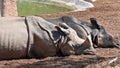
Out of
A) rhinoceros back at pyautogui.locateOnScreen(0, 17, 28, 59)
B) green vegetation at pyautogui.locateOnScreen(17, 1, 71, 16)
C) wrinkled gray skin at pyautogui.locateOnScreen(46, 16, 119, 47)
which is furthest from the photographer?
green vegetation at pyautogui.locateOnScreen(17, 1, 71, 16)

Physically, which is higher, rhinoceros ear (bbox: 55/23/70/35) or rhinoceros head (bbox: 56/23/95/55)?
rhinoceros ear (bbox: 55/23/70/35)

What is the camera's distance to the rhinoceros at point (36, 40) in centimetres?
750

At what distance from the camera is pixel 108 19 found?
39.2 feet

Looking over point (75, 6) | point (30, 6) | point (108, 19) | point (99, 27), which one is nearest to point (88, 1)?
point (75, 6)

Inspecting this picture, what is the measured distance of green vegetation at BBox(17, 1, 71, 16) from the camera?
1478 centimetres

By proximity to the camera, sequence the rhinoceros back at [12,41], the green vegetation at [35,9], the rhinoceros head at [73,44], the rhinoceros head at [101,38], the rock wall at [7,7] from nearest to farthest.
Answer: the rhinoceros back at [12,41]
the rhinoceros head at [73,44]
the rhinoceros head at [101,38]
the rock wall at [7,7]
the green vegetation at [35,9]

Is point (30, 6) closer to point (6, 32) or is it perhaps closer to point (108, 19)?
point (108, 19)

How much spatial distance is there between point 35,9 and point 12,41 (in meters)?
8.01

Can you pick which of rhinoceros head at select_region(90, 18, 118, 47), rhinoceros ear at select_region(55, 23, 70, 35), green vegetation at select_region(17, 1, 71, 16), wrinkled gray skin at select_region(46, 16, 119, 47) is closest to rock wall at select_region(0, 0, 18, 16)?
green vegetation at select_region(17, 1, 71, 16)

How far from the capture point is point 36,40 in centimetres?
753

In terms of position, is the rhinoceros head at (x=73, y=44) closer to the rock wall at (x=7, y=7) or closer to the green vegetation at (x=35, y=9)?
the rock wall at (x=7, y=7)

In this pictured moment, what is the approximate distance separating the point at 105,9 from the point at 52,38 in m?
6.66

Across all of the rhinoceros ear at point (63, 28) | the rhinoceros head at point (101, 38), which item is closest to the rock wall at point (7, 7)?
the rhinoceros head at point (101, 38)

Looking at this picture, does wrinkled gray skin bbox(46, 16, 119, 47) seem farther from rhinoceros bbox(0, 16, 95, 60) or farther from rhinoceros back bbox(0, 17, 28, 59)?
rhinoceros back bbox(0, 17, 28, 59)
